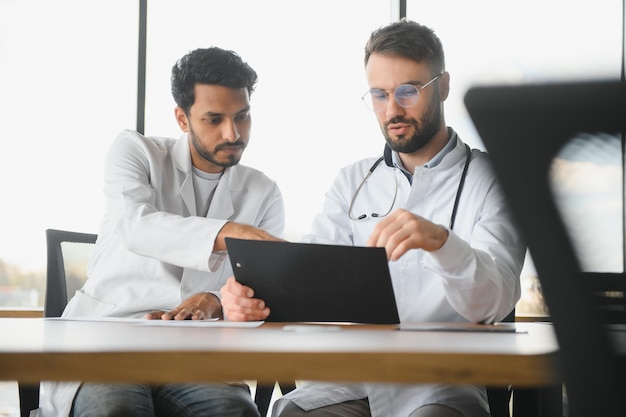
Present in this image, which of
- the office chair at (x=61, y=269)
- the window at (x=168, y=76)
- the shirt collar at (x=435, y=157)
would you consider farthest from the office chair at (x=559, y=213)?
the window at (x=168, y=76)

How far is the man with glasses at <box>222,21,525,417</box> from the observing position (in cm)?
156

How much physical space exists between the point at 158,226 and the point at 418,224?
3.06ft

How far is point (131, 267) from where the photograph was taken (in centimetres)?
228

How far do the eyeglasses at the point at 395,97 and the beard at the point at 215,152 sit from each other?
22.1 inches

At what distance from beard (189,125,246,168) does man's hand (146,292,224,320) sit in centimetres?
54

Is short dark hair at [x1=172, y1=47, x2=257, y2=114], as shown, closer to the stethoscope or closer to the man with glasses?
the man with glasses

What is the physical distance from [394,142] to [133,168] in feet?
2.73

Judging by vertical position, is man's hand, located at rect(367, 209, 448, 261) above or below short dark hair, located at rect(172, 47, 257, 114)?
below

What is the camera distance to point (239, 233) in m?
1.90

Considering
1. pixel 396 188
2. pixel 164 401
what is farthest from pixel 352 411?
pixel 396 188

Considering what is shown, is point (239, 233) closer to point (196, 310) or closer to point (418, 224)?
point (196, 310)

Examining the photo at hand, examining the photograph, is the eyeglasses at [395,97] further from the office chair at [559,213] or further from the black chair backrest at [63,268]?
the office chair at [559,213]

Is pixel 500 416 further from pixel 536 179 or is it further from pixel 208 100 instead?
pixel 208 100

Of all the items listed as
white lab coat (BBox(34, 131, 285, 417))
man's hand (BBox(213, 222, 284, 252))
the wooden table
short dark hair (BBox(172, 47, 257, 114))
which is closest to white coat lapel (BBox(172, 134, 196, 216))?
white lab coat (BBox(34, 131, 285, 417))
